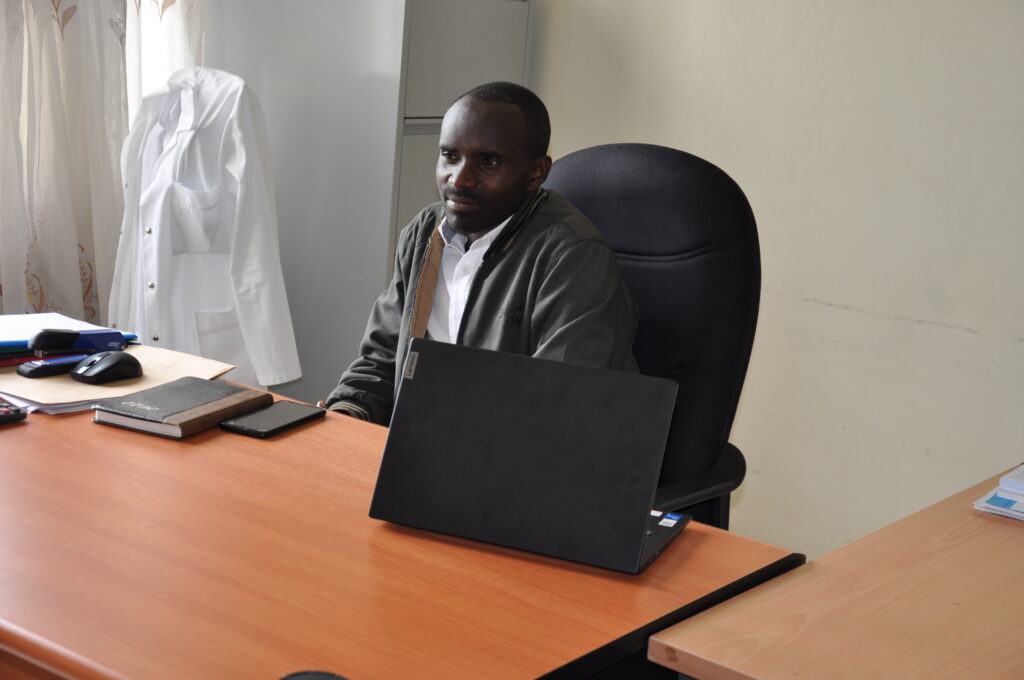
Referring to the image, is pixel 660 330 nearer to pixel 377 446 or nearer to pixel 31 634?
pixel 377 446

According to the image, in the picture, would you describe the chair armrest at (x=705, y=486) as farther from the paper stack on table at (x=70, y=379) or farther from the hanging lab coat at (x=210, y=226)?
the hanging lab coat at (x=210, y=226)

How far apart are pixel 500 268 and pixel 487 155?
19 cm

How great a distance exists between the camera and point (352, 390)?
180 cm

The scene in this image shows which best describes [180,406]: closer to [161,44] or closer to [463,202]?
[463,202]

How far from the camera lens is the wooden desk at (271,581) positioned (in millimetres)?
866

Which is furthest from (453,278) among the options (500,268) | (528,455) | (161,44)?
(161,44)

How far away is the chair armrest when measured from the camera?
1.46 meters

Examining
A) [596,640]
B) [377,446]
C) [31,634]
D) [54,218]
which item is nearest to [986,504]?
[596,640]

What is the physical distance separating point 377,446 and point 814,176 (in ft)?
5.38

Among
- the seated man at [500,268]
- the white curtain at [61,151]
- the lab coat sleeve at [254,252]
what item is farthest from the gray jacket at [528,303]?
the white curtain at [61,151]

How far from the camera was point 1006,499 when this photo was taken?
1.39 m

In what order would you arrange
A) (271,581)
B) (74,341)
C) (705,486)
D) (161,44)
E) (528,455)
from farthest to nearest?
(161,44) < (74,341) < (705,486) < (528,455) < (271,581)

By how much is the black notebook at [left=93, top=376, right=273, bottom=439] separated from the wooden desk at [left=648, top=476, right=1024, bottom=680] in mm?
744

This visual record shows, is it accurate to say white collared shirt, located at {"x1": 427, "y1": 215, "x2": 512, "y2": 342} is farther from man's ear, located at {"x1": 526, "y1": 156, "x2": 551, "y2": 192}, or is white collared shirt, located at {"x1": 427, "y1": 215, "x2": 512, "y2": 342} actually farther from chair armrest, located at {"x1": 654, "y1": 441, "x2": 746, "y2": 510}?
chair armrest, located at {"x1": 654, "y1": 441, "x2": 746, "y2": 510}
